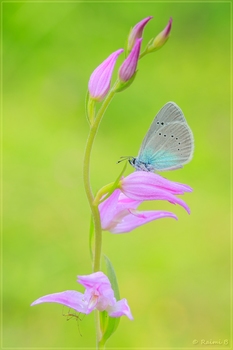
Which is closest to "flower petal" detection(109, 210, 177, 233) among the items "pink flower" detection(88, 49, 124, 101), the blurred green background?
"pink flower" detection(88, 49, 124, 101)

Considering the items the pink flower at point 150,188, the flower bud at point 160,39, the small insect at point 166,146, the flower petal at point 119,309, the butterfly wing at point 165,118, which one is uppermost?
the flower bud at point 160,39

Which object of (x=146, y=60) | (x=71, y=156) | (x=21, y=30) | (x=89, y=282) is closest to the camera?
(x=89, y=282)

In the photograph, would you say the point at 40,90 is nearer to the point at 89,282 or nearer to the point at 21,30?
the point at 21,30

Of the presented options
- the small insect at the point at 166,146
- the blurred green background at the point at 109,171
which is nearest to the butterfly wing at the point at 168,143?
the small insect at the point at 166,146

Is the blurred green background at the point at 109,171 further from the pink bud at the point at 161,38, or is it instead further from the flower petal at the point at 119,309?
the pink bud at the point at 161,38

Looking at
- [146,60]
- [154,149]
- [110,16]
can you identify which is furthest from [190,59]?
[154,149]

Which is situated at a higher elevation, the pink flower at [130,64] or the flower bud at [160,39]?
the flower bud at [160,39]

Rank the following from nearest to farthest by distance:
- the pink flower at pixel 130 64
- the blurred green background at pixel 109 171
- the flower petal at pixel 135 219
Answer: the pink flower at pixel 130 64, the flower petal at pixel 135 219, the blurred green background at pixel 109 171
